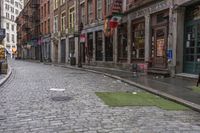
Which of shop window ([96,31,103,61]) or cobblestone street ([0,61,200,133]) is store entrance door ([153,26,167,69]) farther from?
shop window ([96,31,103,61])

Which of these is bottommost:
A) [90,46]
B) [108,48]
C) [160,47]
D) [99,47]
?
[160,47]

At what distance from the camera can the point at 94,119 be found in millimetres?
7320

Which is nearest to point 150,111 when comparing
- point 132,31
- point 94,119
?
point 94,119

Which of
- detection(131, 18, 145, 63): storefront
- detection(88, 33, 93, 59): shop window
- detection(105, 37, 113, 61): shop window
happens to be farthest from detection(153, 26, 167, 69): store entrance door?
detection(88, 33, 93, 59): shop window

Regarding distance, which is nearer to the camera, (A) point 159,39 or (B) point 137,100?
(B) point 137,100

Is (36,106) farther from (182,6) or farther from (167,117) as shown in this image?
(182,6)

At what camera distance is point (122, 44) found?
A: 81.0 feet

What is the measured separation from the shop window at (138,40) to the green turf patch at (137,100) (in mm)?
10127

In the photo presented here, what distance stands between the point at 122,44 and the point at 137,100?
1494 cm

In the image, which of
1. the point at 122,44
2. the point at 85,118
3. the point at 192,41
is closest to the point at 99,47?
the point at 122,44

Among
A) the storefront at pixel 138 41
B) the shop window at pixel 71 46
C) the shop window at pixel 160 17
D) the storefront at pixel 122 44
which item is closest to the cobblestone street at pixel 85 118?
the shop window at pixel 160 17

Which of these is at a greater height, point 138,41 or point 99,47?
point 138,41

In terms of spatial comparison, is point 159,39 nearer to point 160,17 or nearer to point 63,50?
point 160,17

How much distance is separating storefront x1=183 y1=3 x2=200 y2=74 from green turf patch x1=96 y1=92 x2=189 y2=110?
5.32m
